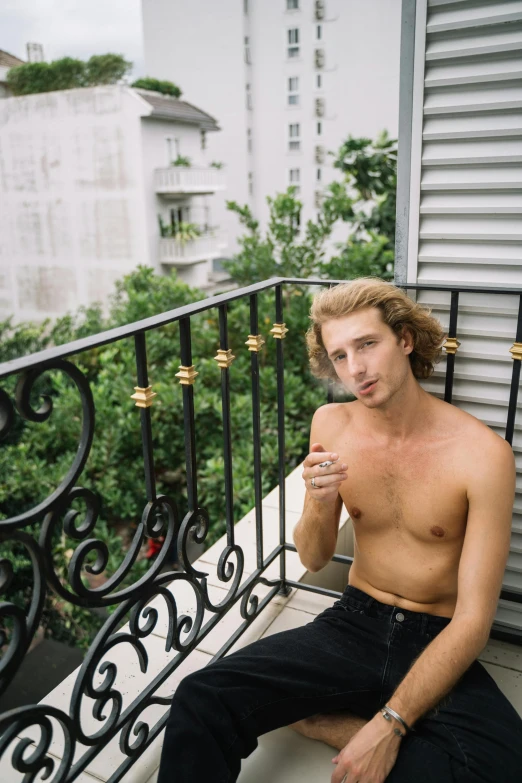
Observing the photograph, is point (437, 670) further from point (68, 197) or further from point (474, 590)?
point (68, 197)

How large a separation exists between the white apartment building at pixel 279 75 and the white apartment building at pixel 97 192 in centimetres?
591

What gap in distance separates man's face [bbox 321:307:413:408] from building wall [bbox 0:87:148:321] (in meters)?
18.8

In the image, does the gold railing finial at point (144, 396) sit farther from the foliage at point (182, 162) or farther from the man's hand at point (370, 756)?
the foliage at point (182, 162)

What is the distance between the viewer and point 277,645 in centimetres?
149

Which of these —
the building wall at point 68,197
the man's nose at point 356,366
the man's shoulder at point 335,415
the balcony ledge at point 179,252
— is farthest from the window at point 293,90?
the man's nose at point 356,366

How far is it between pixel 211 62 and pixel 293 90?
14.1ft

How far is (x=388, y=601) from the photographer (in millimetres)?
1603

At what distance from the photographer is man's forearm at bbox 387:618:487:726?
4.24 feet

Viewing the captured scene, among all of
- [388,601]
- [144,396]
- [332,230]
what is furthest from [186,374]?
[332,230]

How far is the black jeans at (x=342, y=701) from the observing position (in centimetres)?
123

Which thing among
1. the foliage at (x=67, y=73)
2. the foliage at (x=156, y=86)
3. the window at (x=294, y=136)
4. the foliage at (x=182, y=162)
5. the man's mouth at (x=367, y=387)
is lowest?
the man's mouth at (x=367, y=387)

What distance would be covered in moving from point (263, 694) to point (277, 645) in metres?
0.14

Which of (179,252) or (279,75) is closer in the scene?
(179,252)

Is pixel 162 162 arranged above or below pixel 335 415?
above
